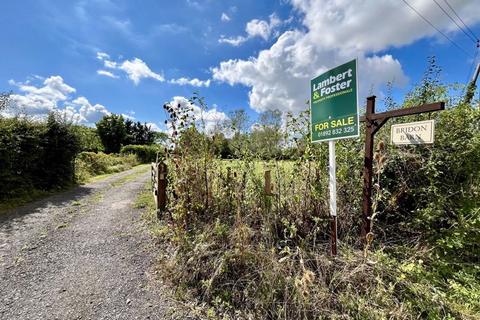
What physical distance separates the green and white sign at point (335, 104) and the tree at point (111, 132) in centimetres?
3217

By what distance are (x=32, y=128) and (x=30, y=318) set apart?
22.5ft

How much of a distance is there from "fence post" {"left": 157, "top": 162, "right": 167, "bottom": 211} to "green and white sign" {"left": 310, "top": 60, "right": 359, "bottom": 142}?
282cm

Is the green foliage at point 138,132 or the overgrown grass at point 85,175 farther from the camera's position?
the green foliage at point 138,132

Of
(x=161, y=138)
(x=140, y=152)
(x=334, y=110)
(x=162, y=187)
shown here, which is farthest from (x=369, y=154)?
(x=140, y=152)

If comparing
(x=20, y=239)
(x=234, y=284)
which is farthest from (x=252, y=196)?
(x=20, y=239)

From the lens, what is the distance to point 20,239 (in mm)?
3891

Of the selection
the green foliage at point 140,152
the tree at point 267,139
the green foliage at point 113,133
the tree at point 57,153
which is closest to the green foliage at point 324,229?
the tree at point 267,139

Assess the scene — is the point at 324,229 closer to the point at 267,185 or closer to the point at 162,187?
the point at 267,185

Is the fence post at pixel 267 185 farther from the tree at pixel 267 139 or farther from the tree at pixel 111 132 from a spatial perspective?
the tree at pixel 111 132

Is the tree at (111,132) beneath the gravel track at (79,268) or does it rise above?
above

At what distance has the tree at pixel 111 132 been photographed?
30.6 metres

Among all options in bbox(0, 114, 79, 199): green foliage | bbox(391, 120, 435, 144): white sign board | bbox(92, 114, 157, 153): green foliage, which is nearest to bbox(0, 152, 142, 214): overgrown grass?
bbox(0, 114, 79, 199): green foliage

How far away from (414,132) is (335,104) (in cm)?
99

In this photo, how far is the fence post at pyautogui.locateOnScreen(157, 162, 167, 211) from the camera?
14.9ft
